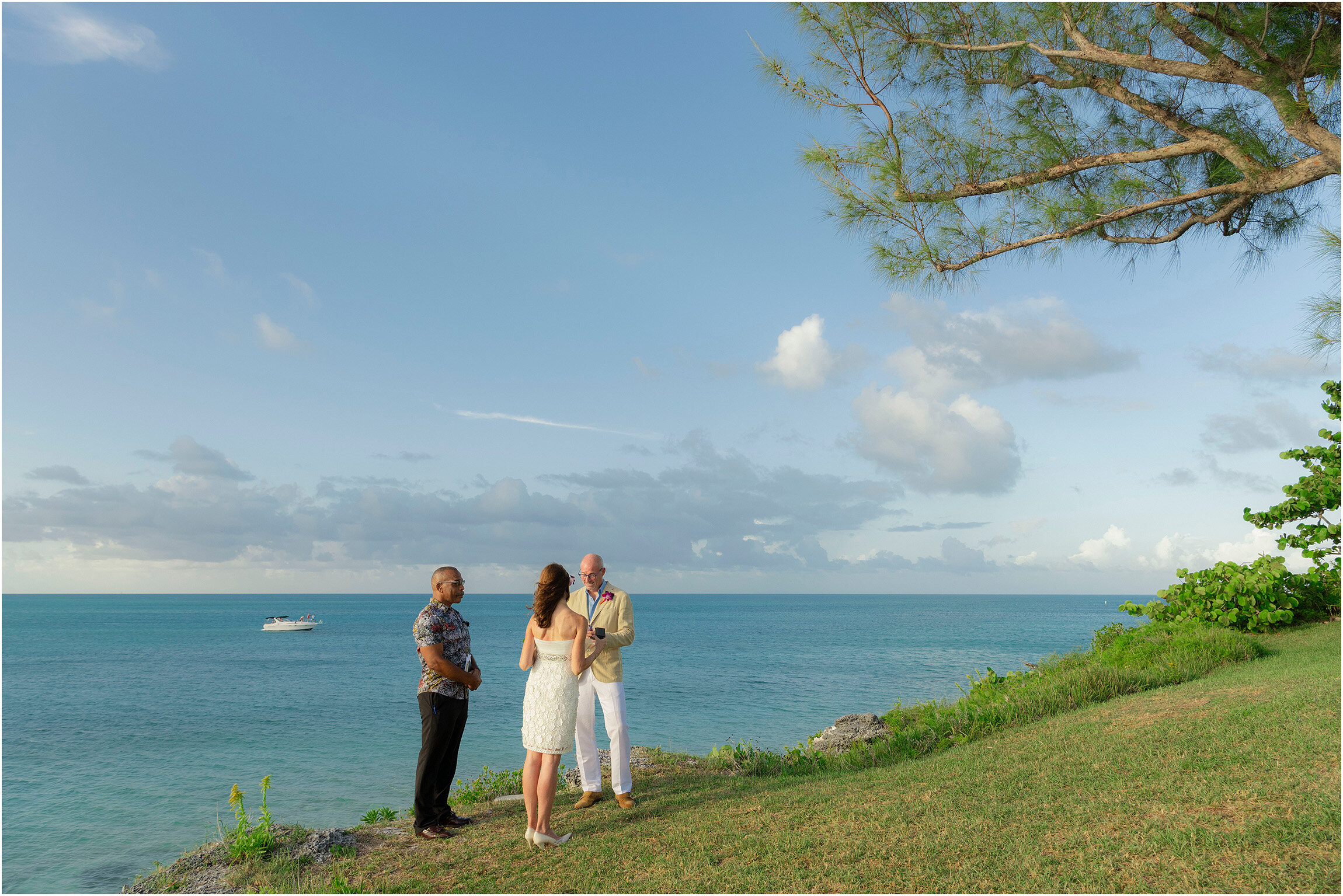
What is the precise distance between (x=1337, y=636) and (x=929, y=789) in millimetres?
9920

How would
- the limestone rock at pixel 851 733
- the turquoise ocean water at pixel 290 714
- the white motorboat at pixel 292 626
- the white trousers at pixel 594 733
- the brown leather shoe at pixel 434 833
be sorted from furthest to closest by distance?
the white motorboat at pixel 292 626 → the turquoise ocean water at pixel 290 714 → the limestone rock at pixel 851 733 → the white trousers at pixel 594 733 → the brown leather shoe at pixel 434 833

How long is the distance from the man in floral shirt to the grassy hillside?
33 cm

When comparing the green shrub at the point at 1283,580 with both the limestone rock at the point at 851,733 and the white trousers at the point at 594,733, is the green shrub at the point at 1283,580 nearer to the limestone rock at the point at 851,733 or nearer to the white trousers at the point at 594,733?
the limestone rock at the point at 851,733

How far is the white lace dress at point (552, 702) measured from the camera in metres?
5.33

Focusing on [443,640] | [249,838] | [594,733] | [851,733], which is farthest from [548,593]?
[851,733]

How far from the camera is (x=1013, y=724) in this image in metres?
8.13

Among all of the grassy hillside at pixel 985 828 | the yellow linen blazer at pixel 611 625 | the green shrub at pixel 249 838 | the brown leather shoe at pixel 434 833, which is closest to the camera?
the grassy hillside at pixel 985 828

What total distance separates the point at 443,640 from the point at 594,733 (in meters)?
1.61

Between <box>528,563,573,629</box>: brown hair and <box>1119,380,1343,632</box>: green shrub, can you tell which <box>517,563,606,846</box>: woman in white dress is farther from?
<box>1119,380,1343,632</box>: green shrub

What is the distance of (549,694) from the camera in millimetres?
5371

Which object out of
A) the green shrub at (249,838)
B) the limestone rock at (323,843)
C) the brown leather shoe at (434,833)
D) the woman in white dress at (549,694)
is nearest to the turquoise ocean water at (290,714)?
the green shrub at (249,838)

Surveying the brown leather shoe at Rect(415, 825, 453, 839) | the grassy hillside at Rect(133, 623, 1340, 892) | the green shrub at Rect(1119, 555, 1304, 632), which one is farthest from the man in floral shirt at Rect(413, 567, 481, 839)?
the green shrub at Rect(1119, 555, 1304, 632)

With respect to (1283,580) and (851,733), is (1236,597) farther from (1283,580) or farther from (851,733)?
(851,733)

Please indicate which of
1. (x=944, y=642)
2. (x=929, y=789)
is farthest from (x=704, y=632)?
(x=929, y=789)
